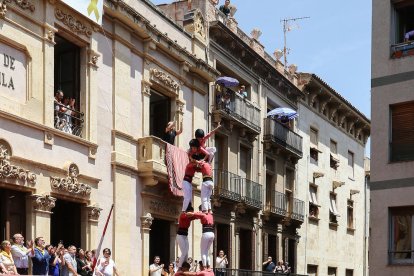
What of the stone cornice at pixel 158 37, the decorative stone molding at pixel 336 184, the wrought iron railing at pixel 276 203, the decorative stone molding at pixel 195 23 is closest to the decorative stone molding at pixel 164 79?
the stone cornice at pixel 158 37

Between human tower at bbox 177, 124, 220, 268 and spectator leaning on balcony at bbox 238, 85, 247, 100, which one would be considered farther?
spectator leaning on balcony at bbox 238, 85, 247, 100

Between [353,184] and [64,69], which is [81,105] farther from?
[353,184]

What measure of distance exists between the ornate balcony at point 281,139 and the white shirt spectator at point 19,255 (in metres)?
20.5

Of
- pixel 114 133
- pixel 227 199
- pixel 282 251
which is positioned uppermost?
pixel 114 133

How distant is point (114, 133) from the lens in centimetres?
2586

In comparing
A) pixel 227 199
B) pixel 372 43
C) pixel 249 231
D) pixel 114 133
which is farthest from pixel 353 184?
pixel 114 133

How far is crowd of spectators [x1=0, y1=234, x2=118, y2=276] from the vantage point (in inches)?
697

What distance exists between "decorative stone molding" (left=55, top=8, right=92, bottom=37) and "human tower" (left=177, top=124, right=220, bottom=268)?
858 centimetres

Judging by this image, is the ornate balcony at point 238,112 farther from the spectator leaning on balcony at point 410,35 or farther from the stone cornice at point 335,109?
the spectator leaning on balcony at point 410,35

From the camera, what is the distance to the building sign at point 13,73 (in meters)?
21.2

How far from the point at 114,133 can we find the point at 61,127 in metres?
2.71

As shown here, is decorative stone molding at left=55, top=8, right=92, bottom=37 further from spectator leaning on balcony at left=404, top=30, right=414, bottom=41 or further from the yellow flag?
spectator leaning on balcony at left=404, top=30, right=414, bottom=41

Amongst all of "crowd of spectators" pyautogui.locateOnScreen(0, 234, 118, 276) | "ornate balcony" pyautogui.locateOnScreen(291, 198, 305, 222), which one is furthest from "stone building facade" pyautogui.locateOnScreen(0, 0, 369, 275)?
"crowd of spectators" pyautogui.locateOnScreen(0, 234, 118, 276)

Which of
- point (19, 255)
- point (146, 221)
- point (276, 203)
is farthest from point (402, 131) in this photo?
point (276, 203)
